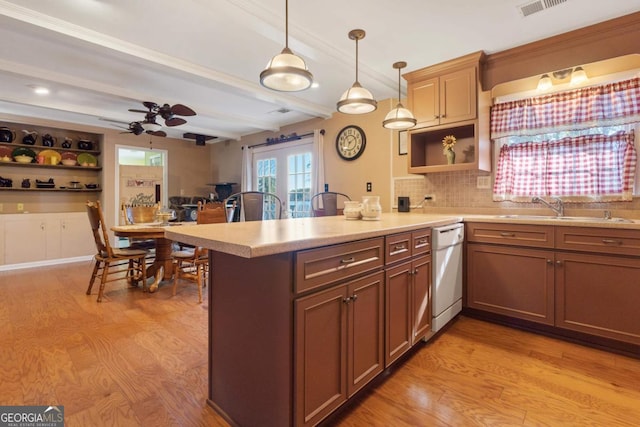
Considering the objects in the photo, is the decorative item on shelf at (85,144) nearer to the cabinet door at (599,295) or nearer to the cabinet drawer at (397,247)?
the cabinet drawer at (397,247)

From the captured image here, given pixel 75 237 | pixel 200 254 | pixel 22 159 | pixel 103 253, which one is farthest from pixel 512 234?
pixel 22 159

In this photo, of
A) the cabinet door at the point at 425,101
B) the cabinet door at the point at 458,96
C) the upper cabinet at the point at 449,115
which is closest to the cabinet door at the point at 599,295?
the upper cabinet at the point at 449,115

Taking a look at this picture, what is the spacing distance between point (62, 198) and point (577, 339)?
7318mm

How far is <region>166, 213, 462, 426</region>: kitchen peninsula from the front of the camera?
1.22 metres

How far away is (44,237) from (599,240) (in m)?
7.02

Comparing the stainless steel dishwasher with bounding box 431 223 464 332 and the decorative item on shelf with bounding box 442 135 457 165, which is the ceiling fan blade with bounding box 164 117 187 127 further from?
the stainless steel dishwasher with bounding box 431 223 464 332

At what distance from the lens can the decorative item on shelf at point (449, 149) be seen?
3.27 metres

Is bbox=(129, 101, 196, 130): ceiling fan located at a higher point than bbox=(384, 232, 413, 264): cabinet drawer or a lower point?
higher

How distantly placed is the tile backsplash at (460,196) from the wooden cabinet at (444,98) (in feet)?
2.01

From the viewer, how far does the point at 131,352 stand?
218 cm

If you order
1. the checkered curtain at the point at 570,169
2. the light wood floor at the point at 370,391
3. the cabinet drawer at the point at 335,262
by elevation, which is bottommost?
the light wood floor at the point at 370,391

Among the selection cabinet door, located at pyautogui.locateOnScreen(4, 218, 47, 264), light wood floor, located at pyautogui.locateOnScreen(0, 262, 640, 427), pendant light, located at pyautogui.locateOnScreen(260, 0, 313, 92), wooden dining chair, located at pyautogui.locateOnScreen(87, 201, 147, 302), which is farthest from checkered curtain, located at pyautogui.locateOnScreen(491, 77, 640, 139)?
cabinet door, located at pyautogui.locateOnScreen(4, 218, 47, 264)

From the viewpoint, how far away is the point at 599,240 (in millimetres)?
2152

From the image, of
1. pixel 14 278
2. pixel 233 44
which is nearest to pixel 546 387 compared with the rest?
pixel 233 44
